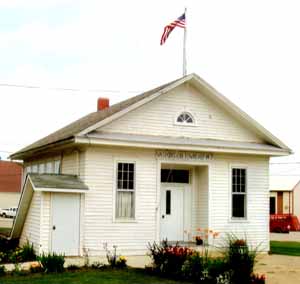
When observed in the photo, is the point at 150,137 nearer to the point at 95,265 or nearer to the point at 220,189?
the point at 220,189

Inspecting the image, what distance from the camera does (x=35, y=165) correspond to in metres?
27.1

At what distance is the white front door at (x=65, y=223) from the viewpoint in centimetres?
1873

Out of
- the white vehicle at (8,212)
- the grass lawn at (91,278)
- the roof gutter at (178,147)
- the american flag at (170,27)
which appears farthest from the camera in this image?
the white vehicle at (8,212)

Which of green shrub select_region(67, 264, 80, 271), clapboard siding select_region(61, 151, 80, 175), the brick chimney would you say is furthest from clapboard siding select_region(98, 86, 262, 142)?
the brick chimney

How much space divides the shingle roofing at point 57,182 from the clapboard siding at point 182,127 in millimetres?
1943

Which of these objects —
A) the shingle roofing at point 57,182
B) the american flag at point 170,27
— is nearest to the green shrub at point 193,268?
the shingle roofing at point 57,182

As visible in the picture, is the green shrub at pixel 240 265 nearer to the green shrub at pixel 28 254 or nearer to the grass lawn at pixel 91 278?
the grass lawn at pixel 91 278

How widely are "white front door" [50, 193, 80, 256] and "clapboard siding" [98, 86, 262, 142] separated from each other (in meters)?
2.66

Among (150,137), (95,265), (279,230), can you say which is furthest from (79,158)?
(279,230)

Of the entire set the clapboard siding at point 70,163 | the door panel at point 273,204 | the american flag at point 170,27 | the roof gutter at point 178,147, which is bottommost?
the door panel at point 273,204

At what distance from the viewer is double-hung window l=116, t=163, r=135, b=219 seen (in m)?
20.2

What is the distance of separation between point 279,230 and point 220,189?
2557cm

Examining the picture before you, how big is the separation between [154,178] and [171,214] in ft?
6.53

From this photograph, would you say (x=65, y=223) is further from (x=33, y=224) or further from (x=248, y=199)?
(x=248, y=199)
